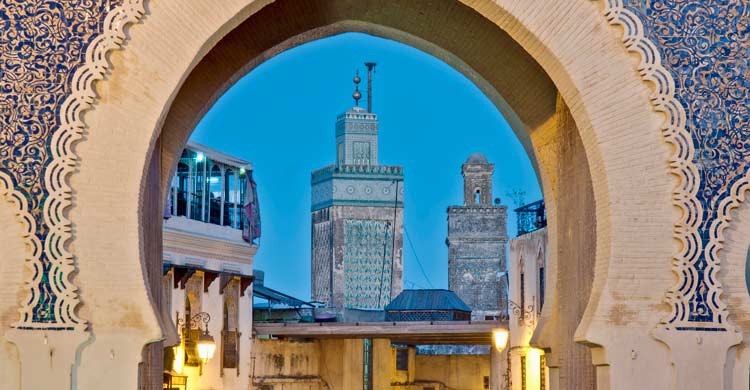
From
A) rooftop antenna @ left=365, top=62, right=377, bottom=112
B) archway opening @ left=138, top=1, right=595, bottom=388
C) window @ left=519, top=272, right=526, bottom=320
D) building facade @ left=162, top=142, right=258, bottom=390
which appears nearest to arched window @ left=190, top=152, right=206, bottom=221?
building facade @ left=162, top=142, right=258, bottom=390

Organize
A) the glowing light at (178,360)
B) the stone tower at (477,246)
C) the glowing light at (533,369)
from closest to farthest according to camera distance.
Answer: the glowing light at (178,360)
the glowing light at (533,369)
the stone tower at (477,246)

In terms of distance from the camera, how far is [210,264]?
20562mm

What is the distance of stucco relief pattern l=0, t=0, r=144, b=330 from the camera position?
7.34 m

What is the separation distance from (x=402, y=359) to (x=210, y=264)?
25.3ft

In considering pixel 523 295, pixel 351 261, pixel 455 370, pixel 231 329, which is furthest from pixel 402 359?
pixel 351 261

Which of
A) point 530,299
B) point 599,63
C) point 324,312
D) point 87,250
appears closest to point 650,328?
point 599,63

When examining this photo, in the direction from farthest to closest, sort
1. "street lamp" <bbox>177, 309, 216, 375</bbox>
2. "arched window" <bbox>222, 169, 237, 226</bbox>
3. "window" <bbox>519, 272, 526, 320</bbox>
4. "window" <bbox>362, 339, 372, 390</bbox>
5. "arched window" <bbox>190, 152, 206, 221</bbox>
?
"window" <bbox>362, 339, 372, 390</bbox>, "arched window" <bbox>222, 169, 237, 226</bbox>, "arched window" <bbox>190, 152, 206, 221</bbox>, "window" <bbox>519, 272, 526, 320</bbox>, "street lamp" <bbox>177, 309, 216, 375</bbox>

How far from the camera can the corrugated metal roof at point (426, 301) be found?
27031 mm

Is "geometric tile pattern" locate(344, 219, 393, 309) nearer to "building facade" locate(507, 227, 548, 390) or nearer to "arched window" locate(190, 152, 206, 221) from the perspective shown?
"arched window" locate(190, 152, 206, 221)

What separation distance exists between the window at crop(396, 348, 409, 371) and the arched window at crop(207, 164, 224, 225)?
22.2ft

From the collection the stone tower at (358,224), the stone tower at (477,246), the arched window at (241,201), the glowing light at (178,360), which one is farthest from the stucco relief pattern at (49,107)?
the stone tower at (358,224)

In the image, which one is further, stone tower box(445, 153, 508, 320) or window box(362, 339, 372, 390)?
stone tower box(445, 153, 508, 320)

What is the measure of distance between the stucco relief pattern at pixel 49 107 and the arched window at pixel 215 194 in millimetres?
13434

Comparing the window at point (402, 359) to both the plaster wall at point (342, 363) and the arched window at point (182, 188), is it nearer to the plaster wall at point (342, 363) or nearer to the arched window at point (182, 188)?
the plaster wall at point (342, 363)
